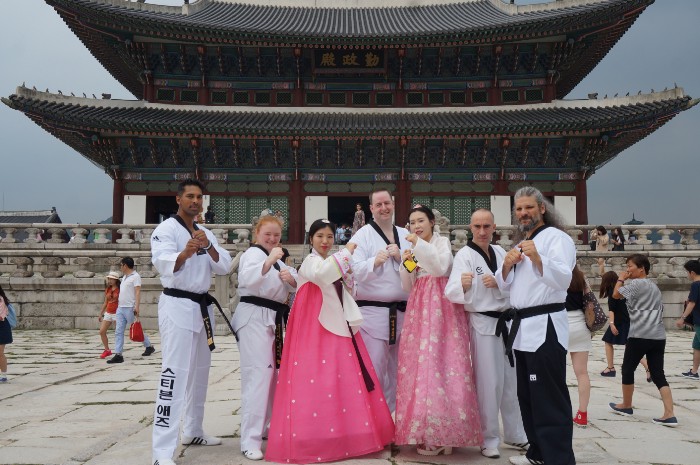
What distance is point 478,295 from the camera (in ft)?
13.6

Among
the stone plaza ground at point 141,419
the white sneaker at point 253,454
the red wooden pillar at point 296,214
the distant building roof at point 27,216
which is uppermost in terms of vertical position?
the distant building roof at point 27,216

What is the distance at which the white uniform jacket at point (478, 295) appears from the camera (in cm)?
412

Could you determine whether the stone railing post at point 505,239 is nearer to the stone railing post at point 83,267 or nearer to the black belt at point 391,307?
the stone railing post at point 83,267

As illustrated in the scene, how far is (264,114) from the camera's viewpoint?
64.1 ft

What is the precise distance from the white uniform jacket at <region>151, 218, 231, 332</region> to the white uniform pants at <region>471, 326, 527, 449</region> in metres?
2.09

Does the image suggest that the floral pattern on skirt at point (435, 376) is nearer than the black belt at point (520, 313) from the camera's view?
No

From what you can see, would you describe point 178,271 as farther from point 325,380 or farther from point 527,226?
point 527,226

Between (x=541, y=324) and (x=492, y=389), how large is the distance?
0.83 m

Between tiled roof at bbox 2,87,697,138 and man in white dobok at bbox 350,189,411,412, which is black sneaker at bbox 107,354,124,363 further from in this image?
tiled roof at bbox 2,87,697,138

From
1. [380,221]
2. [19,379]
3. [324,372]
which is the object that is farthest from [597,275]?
[19,379]

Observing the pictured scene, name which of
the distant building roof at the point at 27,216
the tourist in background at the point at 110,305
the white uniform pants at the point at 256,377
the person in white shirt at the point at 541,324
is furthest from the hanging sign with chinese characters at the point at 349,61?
the distant building roof at the point at 27,216

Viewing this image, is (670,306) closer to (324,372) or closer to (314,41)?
(324,372)

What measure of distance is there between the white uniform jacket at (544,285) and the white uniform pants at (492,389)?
499 millimetres

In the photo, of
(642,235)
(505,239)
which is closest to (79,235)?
(505,239)
